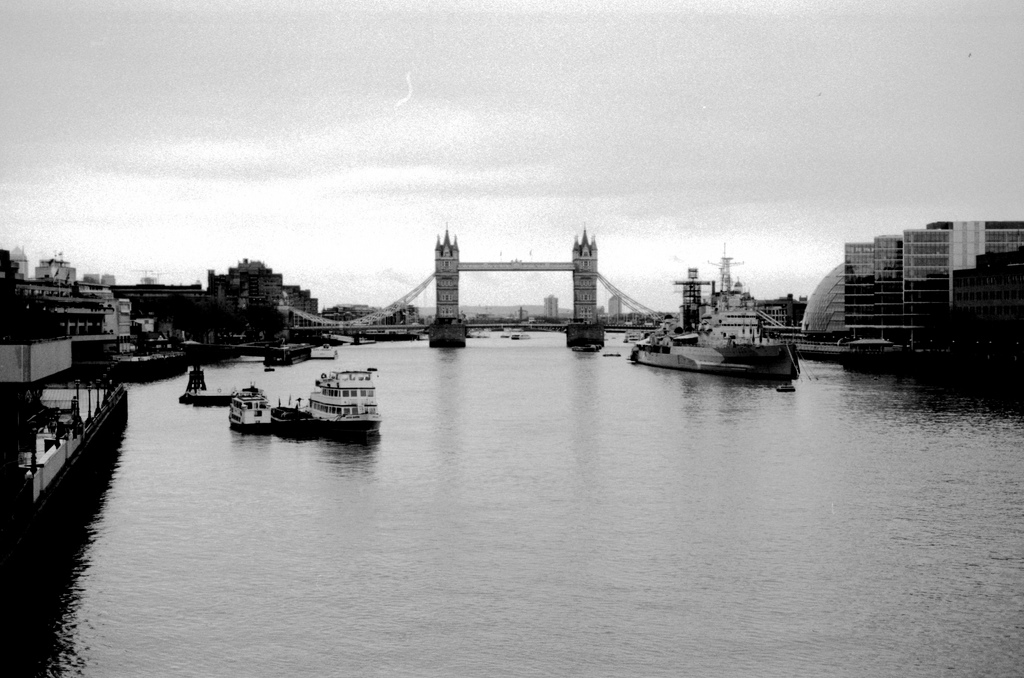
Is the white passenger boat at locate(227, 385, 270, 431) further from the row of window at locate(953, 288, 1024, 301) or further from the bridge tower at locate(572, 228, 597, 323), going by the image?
the bridge tower at locate(572, 228, 597, 323)

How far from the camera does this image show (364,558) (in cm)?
1906

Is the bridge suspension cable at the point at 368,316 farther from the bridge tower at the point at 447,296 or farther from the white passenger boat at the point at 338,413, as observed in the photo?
the white passenger boat at the point at 338,413

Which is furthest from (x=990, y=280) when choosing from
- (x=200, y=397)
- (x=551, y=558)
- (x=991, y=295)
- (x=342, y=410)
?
(x=551, y=558)

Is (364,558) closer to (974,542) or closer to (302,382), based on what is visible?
(974,542)

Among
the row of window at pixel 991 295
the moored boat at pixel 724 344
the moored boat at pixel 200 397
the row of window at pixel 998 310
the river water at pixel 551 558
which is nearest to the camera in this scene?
the river water at pixel 551 558

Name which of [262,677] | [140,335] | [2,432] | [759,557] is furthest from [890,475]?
[140,335]

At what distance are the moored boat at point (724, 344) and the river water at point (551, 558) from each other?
2996 cm

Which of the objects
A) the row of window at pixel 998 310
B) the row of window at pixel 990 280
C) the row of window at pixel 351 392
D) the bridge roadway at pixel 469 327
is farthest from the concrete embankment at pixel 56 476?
the bridge roadway at pixel 469 327

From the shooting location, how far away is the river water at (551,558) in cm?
1460

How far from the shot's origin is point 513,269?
465ft

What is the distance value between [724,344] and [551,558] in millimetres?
54926

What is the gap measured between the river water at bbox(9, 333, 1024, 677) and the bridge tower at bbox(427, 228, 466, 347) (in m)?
96.9

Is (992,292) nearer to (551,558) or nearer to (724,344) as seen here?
(724,344)

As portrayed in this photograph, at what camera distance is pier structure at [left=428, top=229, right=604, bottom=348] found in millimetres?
133500
